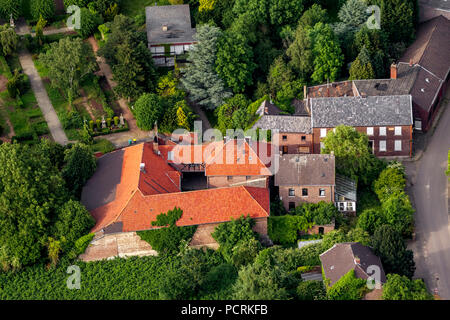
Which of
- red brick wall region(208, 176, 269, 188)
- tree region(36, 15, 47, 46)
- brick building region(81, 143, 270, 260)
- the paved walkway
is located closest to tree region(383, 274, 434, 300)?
brick building region(81, 143, 270, 260)

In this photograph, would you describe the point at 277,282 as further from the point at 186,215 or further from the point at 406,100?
the point at 406,100

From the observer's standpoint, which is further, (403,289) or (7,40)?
(7,40)

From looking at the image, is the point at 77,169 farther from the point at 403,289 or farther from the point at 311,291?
the point at 403,289

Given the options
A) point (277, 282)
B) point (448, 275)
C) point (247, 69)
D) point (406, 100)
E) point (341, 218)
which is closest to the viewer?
point (277, 282)

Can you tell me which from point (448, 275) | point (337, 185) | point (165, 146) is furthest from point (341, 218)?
point (165, 146)

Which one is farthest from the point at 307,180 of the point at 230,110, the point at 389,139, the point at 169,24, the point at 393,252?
the point at 169,24

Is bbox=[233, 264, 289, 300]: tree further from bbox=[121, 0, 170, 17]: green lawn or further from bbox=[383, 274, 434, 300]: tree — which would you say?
bbox=[121, 0, 170, 17]: green lawn
